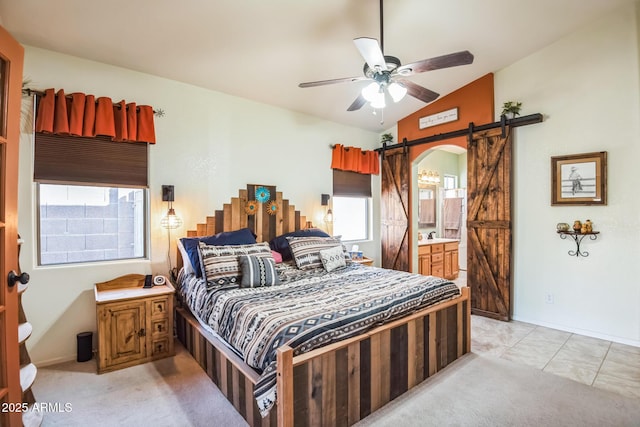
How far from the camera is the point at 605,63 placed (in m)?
3.28

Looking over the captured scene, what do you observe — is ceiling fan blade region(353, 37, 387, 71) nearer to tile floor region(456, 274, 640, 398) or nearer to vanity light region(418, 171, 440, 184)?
tile floor region(456, 274, 640, 398)

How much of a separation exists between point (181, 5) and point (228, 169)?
177 cm

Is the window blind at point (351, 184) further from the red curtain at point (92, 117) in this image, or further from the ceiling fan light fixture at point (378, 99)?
the red curtain at point (92, 117)

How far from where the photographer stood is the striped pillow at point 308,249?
3.48 metres

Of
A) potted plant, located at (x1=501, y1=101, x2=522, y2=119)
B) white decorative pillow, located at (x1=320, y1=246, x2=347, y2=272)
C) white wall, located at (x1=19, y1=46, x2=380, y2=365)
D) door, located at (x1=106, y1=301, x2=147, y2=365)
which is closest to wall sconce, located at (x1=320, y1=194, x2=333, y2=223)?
white wall, located at (x1=19, y1=46, x2=380, y2=365)

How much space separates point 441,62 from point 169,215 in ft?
9.70

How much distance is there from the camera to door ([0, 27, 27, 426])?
150 centimetres

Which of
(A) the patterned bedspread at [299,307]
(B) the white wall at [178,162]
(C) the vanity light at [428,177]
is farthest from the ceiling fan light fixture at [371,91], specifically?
(C) the vanity light at [428,177]

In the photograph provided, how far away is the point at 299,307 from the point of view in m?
2.20

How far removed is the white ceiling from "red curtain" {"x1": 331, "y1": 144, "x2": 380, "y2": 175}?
114 centimetres

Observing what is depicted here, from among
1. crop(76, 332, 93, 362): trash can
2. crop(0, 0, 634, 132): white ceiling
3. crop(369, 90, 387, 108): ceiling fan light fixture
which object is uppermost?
crop(0, 0, 634, 132): white ceiling

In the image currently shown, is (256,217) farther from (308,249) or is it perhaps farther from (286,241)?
(308,249)

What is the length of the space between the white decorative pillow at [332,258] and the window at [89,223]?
196 centimetres

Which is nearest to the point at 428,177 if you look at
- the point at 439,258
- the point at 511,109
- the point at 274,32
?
the point at 439,258
